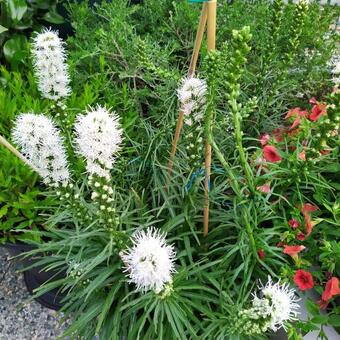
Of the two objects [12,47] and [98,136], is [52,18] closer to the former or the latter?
[12,47]

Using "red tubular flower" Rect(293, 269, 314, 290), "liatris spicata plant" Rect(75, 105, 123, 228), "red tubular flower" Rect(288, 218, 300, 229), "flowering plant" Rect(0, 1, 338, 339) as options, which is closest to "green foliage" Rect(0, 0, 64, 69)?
"flowering plant" Rect(0, 1, 338, 339)

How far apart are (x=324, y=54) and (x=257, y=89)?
20.4 inches

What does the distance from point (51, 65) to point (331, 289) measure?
1.07m

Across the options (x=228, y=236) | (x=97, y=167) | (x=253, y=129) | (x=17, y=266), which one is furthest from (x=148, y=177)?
(x=17, y=266)

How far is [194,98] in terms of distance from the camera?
1251 mm

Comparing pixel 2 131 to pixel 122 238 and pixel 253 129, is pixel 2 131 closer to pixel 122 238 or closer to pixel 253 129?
pixel 122 238

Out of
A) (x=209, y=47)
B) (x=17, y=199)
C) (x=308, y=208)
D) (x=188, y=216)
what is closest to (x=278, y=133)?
(x=308, y=208)

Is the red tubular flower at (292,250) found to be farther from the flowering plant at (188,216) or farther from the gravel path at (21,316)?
the gravel path at (21,316)

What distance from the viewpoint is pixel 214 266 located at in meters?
1.53

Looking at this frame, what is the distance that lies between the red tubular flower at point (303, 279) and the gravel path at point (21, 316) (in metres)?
1.12

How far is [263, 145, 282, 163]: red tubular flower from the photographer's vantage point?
1.61m

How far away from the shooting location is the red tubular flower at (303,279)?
4.59ft

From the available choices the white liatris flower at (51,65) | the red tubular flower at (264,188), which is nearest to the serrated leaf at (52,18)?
the white liatris flower at (51,65)

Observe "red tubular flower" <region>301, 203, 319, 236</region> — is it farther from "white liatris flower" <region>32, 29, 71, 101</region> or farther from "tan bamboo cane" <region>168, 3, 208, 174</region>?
"white liatris flower" <region>32, 29, 71, 101</region>
